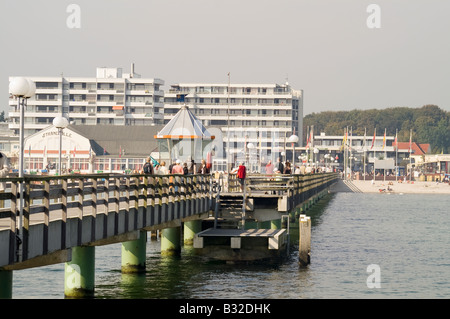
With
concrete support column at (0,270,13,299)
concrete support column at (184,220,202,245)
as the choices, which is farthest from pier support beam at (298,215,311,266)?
concrete support column at (0,270,13,299)

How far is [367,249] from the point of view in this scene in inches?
1777

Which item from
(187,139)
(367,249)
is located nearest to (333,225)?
(367,249)

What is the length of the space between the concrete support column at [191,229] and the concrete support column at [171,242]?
8.91ft

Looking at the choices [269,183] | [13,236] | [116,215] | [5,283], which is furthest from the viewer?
[269,183]

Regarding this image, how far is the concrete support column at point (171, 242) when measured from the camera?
3750 centimetres

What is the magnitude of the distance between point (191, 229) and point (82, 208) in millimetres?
20816

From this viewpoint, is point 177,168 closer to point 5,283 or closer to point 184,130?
point 184,130

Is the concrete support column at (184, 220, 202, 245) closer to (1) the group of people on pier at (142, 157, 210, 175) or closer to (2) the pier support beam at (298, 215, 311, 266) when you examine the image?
(1) the group of people on pier at (142, 157, 210, 175)

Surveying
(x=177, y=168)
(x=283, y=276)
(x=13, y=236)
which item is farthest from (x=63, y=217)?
(x=177, y=168)

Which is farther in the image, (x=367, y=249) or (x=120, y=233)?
(x=367, y=249)

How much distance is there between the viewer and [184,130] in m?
44.0

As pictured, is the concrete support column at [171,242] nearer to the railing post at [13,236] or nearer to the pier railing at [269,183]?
the pier railing at [269,183]

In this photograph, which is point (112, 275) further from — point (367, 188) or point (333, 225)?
point (367, 188)
